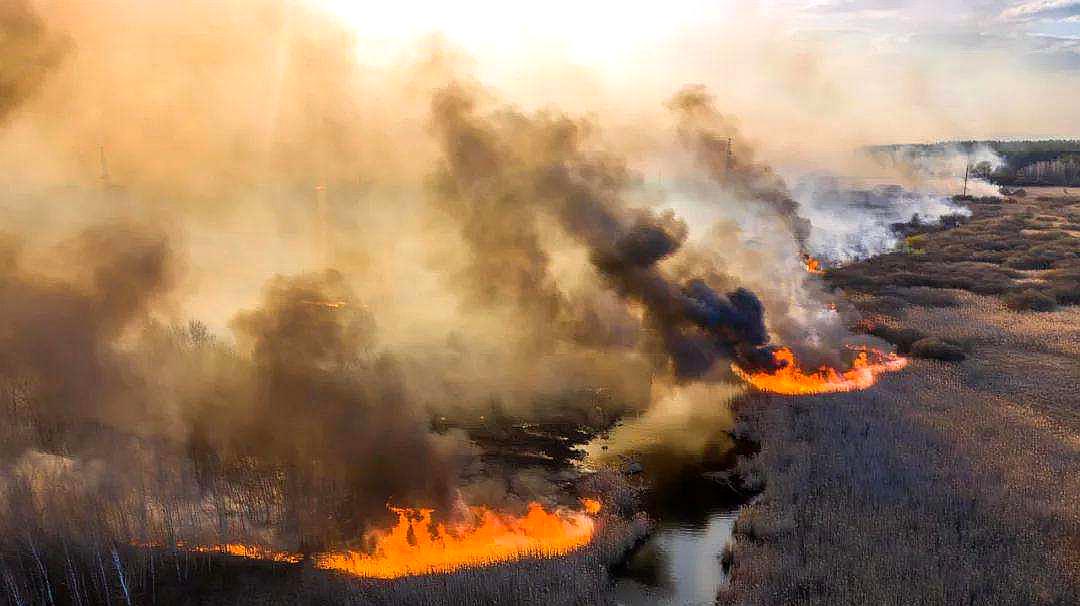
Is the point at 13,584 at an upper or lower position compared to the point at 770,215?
lower

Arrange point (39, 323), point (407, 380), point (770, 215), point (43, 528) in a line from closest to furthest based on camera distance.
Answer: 1. point (43, 528)
2. point (39, 323)
3. point (407, 380)
4. point (770, 215)

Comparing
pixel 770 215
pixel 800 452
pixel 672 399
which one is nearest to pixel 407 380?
pixel 672 399

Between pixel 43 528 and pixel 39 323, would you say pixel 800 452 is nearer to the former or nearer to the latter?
pixel 43 528

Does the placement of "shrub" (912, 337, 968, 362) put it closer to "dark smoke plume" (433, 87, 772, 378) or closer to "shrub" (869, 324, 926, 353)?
"shrub" (869, 324, 926, 353)

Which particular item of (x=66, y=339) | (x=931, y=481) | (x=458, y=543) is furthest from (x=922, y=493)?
(x=66, y=339)

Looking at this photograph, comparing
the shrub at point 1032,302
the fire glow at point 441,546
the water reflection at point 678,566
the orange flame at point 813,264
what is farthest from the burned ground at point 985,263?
the fire glow at point 441,546

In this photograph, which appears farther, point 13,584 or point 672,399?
point 672,399

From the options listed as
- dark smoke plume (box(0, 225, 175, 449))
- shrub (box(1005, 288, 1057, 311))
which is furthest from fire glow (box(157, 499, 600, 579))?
shrub (box(1005, 288, 1057, 311))

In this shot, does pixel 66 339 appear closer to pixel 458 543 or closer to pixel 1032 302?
pixel 458 543
